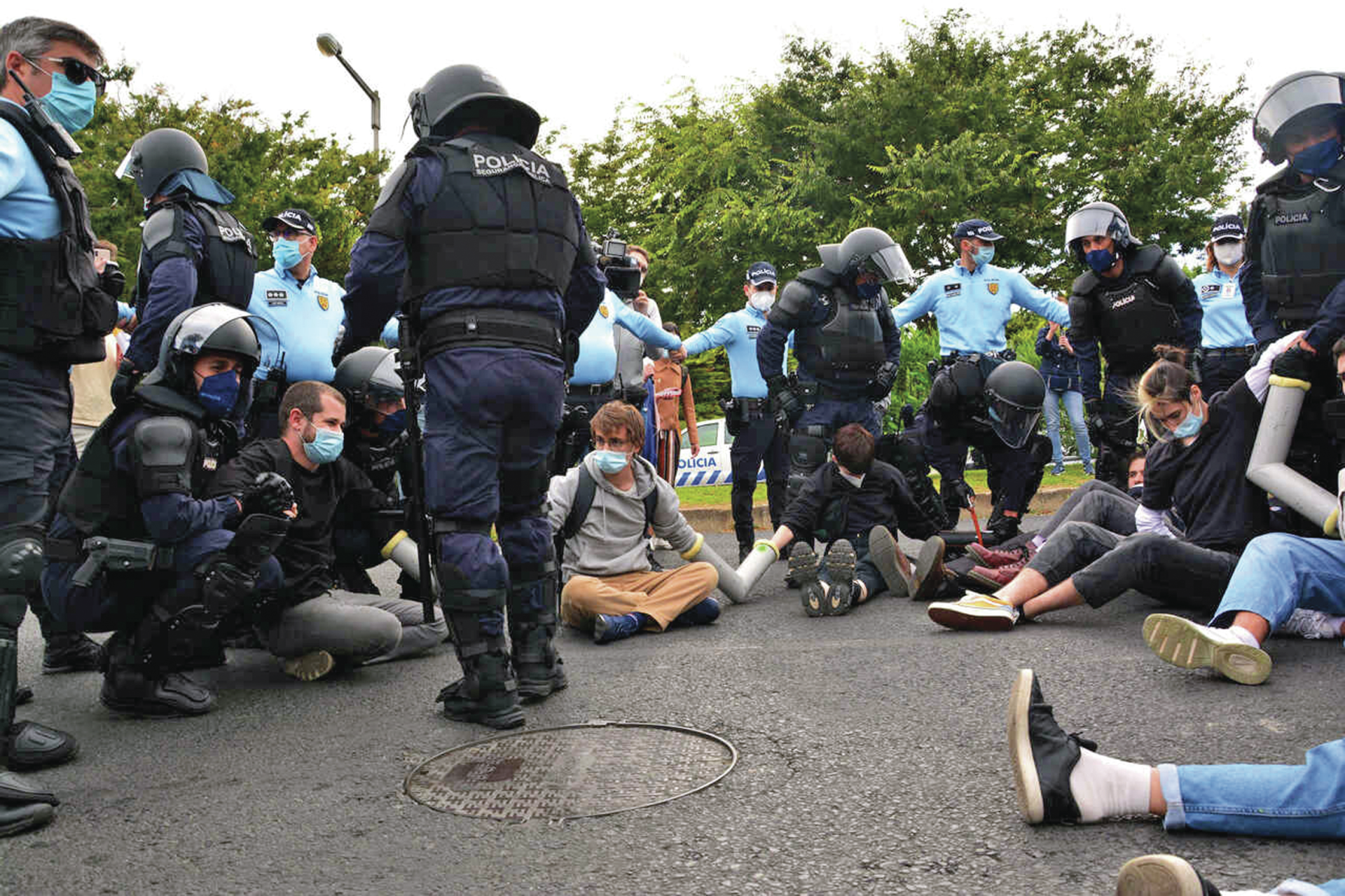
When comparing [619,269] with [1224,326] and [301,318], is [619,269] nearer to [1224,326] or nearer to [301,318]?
[301,318]

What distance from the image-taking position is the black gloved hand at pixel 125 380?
483 cm

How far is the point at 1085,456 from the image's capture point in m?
13.0

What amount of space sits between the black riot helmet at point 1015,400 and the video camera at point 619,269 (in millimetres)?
2680

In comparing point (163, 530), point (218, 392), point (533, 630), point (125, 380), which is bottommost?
point (533, 630)

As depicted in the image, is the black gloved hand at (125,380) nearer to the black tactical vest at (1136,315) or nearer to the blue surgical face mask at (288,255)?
the blue surgical face mask at (288,255)

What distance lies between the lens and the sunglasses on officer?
381cm

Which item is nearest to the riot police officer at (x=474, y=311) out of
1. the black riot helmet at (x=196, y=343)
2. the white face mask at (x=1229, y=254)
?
the black riot helmet at (x=196, y=343)

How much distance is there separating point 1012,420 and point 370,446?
4148 millimetres

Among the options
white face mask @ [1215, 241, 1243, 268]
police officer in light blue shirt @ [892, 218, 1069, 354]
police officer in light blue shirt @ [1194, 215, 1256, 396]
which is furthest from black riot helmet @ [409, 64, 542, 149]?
white face mask @ [1215, 241, 1243, 268]

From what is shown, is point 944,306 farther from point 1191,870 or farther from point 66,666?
point 1191,870

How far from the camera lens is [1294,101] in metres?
5.73

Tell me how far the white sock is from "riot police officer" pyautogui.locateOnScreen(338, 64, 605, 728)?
1.97m

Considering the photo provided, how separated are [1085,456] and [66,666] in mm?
10786

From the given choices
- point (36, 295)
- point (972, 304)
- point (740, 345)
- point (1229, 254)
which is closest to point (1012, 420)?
point (972, 304)
